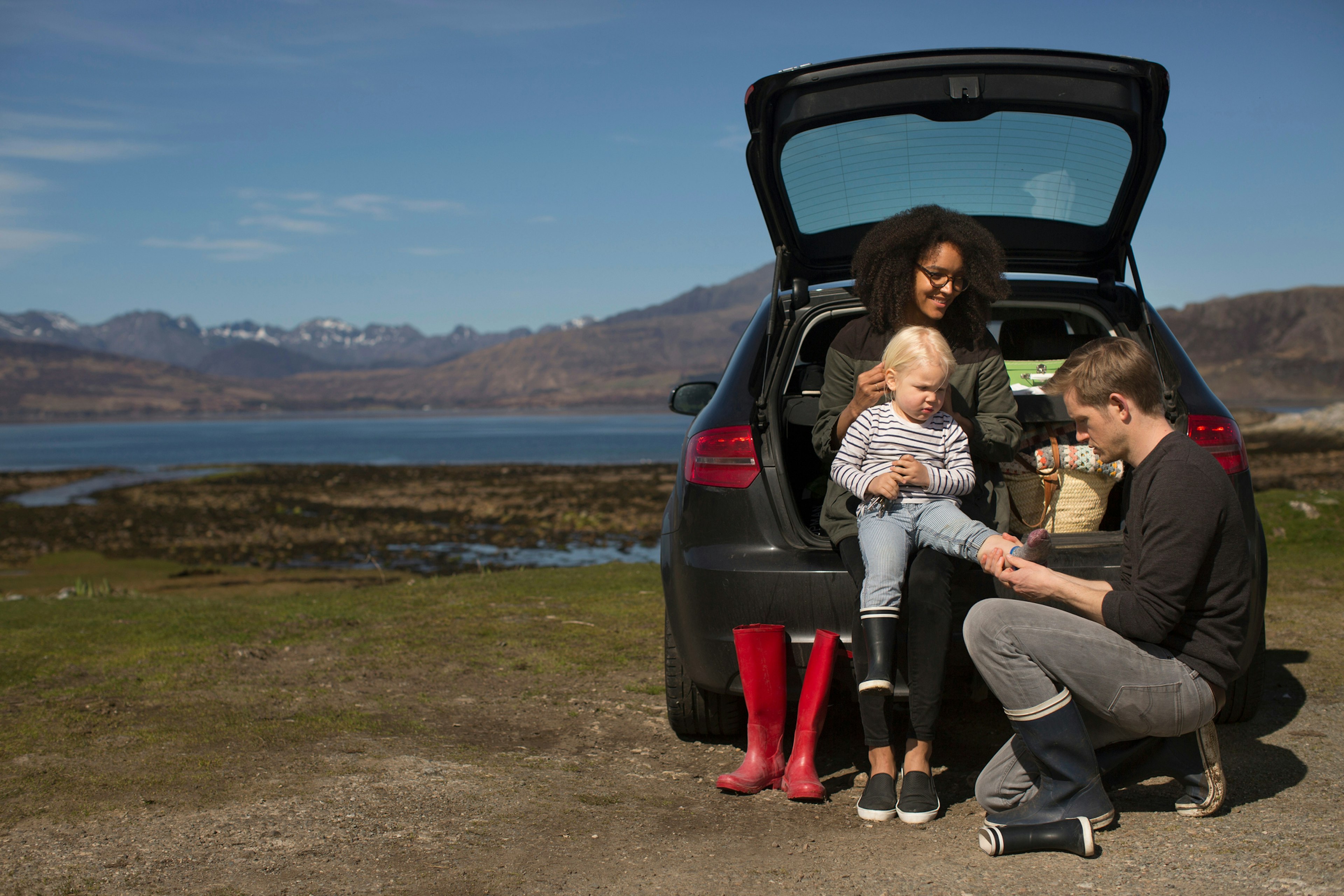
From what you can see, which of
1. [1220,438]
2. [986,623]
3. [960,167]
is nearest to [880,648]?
[986,623]

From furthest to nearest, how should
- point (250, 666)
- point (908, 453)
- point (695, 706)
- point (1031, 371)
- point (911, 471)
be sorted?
point (250, 666), point (1031, 371), point (695, 706), point (908, 453), point (911, 471)

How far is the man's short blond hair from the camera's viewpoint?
2.87m

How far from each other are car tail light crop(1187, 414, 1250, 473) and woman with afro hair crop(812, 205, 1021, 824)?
65 centimetres

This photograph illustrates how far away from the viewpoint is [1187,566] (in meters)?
2.67

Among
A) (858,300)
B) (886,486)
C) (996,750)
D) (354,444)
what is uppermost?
(858,300)

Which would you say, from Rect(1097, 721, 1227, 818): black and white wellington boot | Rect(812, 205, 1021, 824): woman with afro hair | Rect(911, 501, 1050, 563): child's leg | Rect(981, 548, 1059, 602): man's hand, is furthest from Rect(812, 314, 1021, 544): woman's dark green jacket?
Rect(1097, 721, 1227, 818): black and white wellington boot

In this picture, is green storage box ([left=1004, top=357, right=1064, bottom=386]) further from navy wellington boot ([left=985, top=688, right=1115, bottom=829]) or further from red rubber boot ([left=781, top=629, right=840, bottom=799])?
navy wellington boot ([left=985, top=688, right=1115, bottom=829])

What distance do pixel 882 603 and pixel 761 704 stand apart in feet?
1.97

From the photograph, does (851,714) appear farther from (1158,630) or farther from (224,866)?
(224,866)

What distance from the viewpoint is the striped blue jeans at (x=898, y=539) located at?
316 centimetres

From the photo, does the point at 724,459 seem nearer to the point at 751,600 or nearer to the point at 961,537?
the point at 751,600

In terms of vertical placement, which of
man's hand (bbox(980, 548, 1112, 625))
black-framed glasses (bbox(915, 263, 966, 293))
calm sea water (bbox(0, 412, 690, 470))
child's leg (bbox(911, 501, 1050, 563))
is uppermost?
black-framed glasses (bbox(915, 263, 966, 293))

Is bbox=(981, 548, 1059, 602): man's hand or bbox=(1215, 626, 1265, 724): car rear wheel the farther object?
bbox=(1215, 626, 1265, 724): car rear wheel

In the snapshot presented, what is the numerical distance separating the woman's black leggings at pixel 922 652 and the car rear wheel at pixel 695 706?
856mm
